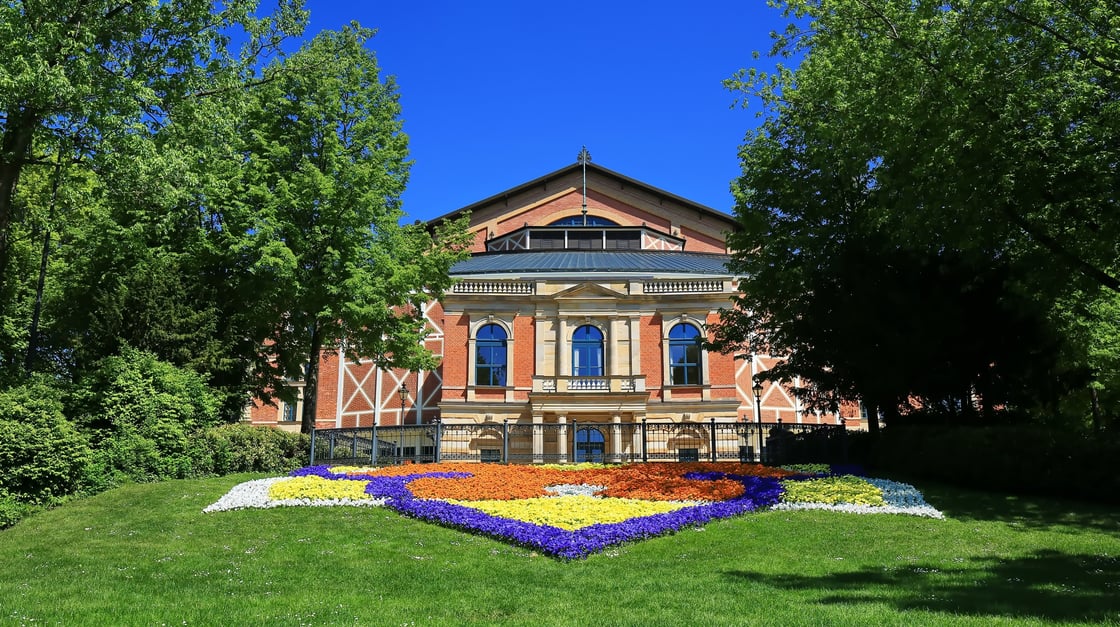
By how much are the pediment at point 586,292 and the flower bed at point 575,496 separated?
17.0 m

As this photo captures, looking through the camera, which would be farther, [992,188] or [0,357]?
[0,357]

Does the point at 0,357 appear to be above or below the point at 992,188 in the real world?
below

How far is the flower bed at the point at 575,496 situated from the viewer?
10.4 meters

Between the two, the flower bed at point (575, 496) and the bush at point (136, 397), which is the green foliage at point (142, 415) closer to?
the bush at point (136, 397)

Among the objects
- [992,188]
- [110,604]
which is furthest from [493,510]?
[992,188]

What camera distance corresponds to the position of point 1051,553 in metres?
9.36

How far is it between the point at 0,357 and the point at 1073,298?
32.6 metres

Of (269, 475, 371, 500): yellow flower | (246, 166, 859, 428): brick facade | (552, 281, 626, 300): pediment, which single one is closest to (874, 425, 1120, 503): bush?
(269, 475, 371, 500): yellow flower

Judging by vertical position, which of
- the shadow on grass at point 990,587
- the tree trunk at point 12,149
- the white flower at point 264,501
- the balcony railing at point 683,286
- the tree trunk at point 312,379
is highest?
the balcony railing at point 683,286

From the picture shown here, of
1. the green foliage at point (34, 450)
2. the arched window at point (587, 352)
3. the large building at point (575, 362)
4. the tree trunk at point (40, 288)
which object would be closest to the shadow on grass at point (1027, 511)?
the green foliage at point (34, 450)

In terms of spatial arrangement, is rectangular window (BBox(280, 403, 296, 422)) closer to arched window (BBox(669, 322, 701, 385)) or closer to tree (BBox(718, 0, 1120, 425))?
arched window (BBox(669, 322, 701, 385))

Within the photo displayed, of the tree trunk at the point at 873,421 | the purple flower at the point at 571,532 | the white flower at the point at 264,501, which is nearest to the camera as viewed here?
the purple flower at the point at 571,532

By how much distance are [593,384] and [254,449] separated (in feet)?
55.8

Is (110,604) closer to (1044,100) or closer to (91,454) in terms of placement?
(91,454)
